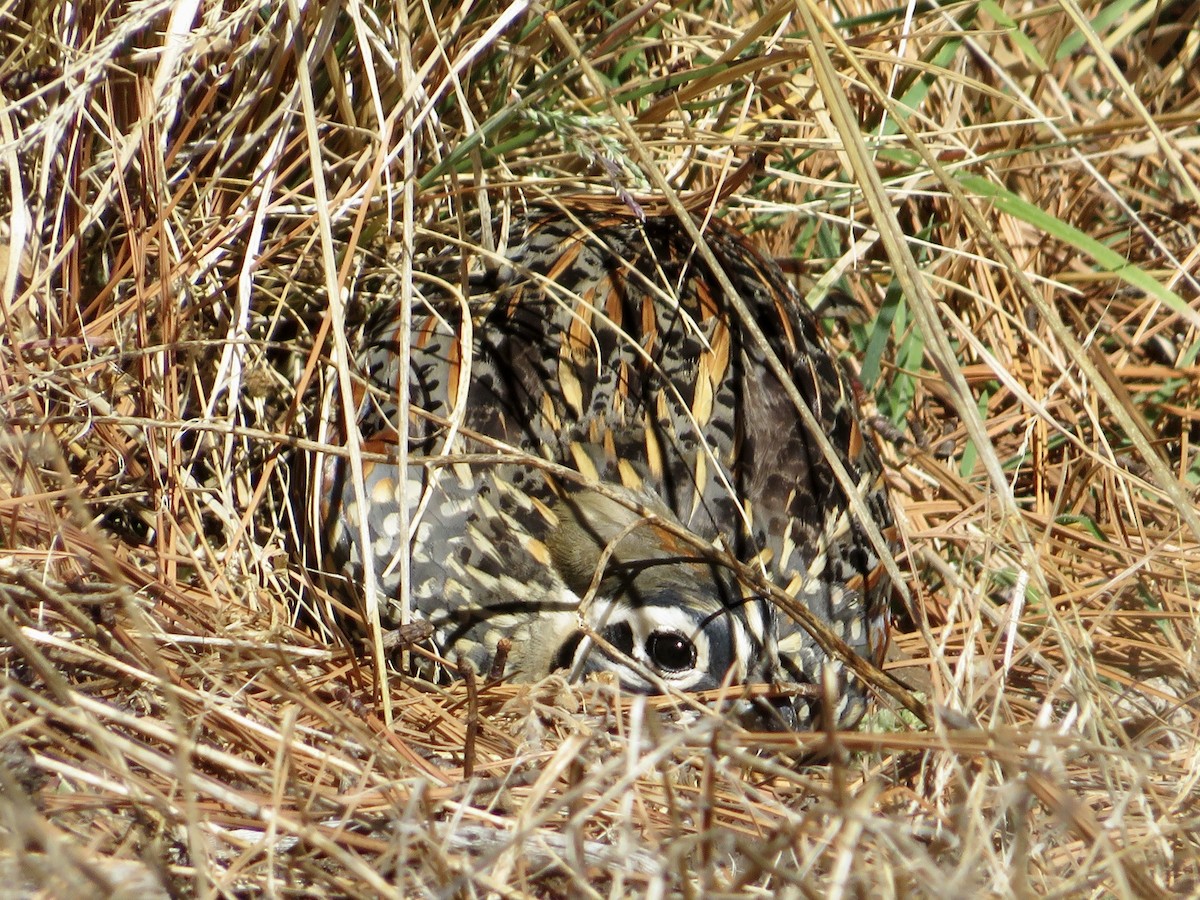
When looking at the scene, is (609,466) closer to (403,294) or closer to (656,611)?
(656,611)

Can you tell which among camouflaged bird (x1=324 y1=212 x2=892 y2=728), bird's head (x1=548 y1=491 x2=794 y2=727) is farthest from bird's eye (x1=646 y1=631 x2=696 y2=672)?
camouflaged bird (x1=324 y1=212 x2=892 y2=728)

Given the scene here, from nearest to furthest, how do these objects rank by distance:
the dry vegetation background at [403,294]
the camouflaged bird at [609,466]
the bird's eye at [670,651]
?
the dry vegetation background at [403,294]
the bird's eye at [670,651]
the camouflaged bird at [609,466]

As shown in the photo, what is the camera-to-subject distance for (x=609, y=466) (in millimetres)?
2816

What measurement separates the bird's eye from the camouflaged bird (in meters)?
0.10

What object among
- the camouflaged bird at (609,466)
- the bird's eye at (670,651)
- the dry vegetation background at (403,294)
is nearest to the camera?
the dry vegetation background at (403,294)

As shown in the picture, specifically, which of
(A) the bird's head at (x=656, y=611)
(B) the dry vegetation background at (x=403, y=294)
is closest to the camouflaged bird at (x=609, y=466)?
(A) the bird's head at (x=656, y=611)

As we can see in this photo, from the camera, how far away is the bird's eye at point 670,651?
94.7 inches

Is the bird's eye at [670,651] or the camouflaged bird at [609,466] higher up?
the camouflaged bird at [609,466]

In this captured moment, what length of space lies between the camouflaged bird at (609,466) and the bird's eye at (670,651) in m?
0.10

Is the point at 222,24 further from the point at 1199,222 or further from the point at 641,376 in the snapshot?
the point at 1199,222

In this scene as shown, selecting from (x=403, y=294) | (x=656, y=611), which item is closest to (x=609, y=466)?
(x=656, y=611)

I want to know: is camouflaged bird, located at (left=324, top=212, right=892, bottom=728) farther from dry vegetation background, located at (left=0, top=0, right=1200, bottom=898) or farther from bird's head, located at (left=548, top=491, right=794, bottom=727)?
dry vegetation background, located at (left=0, top=0, right=1200, bottom=898)

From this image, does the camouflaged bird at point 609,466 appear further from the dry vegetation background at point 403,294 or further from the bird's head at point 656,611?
the dry vegetation background at point 403,294

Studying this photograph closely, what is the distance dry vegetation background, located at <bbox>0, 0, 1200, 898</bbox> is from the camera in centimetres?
178
